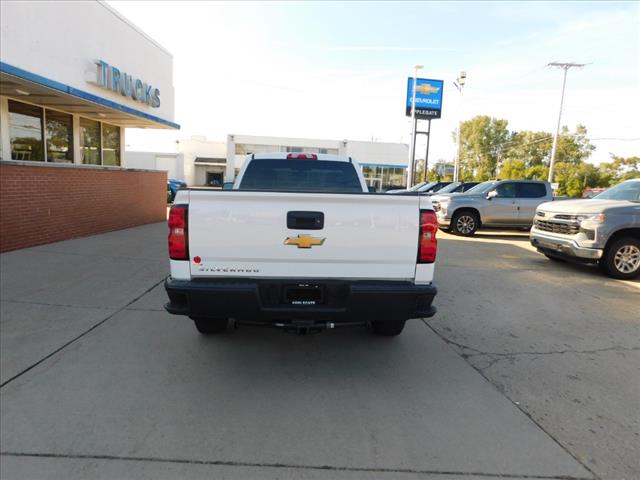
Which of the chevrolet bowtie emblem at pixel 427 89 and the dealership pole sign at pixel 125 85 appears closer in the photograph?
the dealership pole sign at pixel 125 85

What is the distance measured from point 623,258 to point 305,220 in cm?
701

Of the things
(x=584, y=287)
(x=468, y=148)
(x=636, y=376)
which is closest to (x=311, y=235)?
(x=636, y=376)

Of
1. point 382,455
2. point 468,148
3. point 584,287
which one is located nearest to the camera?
point 382,455

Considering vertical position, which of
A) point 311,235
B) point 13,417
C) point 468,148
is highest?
point 468,148

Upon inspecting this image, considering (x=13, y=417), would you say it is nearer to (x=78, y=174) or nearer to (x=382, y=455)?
(x=382, y=455)

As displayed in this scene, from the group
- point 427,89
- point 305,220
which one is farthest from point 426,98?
point 305,220

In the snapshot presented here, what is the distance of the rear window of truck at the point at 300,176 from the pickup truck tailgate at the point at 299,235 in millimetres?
2045

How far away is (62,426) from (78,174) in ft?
29.8

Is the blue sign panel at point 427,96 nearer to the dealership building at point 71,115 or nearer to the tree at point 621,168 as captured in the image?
the dealership building at point 71,115

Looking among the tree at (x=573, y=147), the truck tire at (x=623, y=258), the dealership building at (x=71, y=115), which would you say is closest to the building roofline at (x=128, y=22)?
the dealership building at (x=71, y=115)

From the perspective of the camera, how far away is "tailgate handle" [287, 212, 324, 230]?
10.3 feet

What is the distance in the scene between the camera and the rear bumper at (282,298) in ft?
10.3

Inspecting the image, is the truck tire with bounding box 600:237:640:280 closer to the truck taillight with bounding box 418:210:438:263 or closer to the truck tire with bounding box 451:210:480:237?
the truck taillight with bounding box 418:210:438:263

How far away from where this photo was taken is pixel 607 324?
514cm
